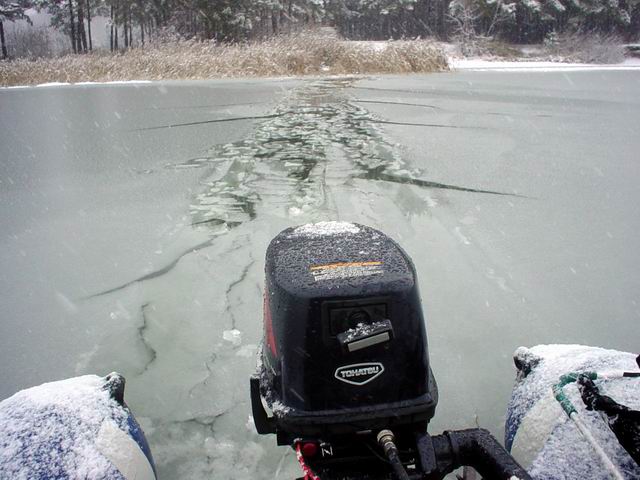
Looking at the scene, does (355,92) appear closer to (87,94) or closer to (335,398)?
(87,94)

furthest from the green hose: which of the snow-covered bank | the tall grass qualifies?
the snow-covered bank

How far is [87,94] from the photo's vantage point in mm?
8266

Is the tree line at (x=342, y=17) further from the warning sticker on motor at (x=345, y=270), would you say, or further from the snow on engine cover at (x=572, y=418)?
the snow on engine cover at (x=572, y=418)

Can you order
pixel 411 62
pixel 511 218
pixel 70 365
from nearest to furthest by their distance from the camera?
pixel 70 365 → pixel 511 218 → pixel 411 62

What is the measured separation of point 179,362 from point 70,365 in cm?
31

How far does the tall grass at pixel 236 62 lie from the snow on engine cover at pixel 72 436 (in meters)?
11.3

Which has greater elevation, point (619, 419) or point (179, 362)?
point (619, 419)

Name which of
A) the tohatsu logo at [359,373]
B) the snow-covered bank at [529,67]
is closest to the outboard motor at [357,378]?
the tohatsu logo at [359,373]

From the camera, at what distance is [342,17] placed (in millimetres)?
36594

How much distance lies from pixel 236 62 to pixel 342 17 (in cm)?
Answer: 2730

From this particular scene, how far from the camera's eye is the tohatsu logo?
92cm

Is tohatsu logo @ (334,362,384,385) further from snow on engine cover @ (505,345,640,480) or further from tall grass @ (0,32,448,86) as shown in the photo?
tall grass @ (0,32,448,86)

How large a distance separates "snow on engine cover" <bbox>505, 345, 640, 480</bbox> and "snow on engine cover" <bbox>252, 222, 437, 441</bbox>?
0.71ft

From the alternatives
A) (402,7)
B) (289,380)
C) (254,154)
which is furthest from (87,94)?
(402,7)
